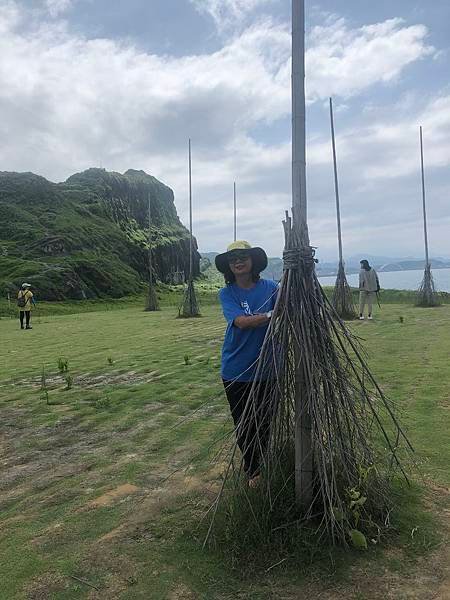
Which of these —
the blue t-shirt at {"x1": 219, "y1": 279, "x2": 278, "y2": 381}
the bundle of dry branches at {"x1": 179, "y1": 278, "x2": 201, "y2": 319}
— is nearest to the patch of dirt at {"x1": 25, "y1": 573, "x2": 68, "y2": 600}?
the blue t-shirt at {"x1": 219, "y1": 279, "x2": 278, "y2": 381}

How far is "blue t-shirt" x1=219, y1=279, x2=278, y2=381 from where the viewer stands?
10.3 feet

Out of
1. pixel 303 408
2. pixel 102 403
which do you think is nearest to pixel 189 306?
pixel 102 403

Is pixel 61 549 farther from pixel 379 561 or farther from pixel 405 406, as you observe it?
pixel 405 406

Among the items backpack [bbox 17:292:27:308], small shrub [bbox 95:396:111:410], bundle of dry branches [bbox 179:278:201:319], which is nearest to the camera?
small shrub [bbox 95:396:111:410]

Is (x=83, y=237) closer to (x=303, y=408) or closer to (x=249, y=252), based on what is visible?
(x=249, y=252)

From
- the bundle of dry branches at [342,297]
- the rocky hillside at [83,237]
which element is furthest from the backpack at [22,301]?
the rocky hillside at [83,237]

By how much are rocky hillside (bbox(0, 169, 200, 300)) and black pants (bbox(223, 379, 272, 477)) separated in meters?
24.0

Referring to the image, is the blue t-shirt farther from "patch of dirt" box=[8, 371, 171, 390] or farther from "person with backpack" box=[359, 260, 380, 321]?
"person with backpack" box=[359, 260, 380, 321]

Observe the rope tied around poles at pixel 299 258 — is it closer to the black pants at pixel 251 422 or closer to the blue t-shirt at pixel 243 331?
the blue t-shirt at pixel 243 331

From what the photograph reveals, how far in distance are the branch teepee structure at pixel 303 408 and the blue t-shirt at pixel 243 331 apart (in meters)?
0.19

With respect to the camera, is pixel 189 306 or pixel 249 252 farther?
pixel 189 306

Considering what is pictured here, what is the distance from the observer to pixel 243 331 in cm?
314

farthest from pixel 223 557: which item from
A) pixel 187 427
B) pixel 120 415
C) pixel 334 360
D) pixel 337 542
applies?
pixel 120 415

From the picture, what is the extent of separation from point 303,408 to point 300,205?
110 centimetres
